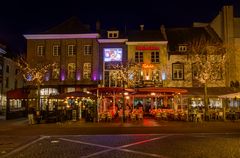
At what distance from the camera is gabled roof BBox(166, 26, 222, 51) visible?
1816 inches

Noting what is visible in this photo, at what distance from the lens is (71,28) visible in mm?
46000

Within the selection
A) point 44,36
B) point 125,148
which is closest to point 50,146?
point 125,148

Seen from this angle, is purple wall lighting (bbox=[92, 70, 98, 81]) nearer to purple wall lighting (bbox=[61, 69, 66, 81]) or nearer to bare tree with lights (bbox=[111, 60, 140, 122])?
bare tree with lights (bbox=[111, 60, 140, 122])

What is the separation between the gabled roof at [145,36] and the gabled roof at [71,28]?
568cm

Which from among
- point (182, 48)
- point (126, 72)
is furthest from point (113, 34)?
point (182, 48)

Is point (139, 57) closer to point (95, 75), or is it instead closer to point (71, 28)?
point (95, 75)

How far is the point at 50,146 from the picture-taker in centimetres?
1479

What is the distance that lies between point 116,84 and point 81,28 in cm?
870

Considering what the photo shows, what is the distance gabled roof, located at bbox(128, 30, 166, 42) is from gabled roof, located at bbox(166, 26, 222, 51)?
5.50 feet

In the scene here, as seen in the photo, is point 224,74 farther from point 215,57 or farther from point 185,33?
point 185,33

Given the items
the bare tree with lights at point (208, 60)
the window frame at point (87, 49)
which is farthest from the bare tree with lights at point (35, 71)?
the bare tree with lights at point (208, 60)

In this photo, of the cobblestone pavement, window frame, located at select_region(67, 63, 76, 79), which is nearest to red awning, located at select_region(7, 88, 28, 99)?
window frame, located at select_region(67, 63, 76, 79)

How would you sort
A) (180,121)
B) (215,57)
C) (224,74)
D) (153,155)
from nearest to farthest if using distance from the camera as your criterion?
(153,155) < (180,121) < (215,57) < (224,74)

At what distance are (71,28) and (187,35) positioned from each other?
614 inches
